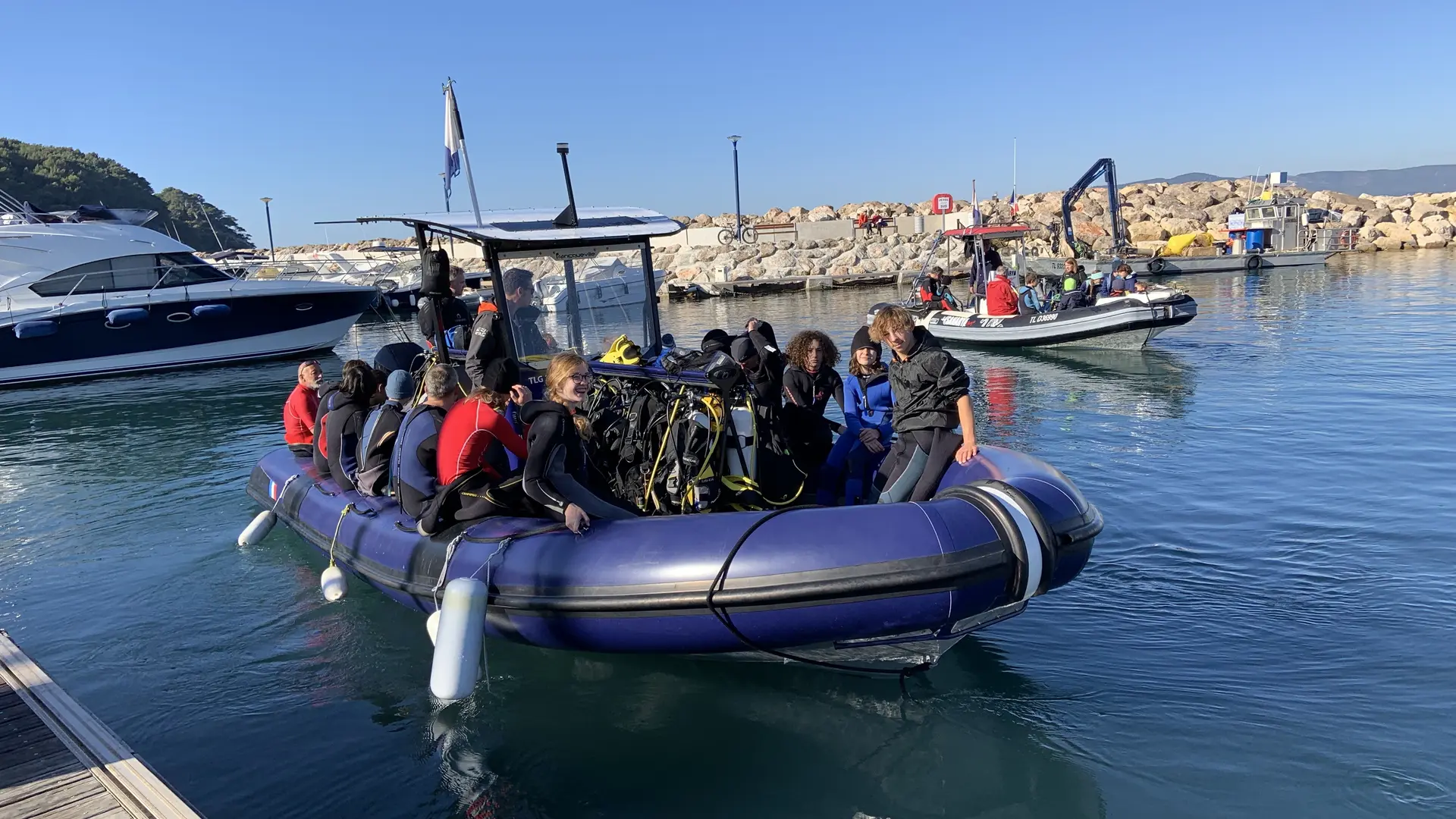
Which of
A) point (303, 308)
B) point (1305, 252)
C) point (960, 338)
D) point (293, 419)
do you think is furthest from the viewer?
point (1305, 252)

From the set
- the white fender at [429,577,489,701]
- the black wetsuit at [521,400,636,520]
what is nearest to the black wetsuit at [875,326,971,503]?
the black wetsuit at [521,400,636,520]

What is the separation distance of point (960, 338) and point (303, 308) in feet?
49.6

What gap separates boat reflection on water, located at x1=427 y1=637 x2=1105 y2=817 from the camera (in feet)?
14.4

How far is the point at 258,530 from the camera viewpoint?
8.13m

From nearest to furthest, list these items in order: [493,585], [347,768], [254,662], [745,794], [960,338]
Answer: [745,794] < [347,768] < [493,585] < [254,662] < [960,338]

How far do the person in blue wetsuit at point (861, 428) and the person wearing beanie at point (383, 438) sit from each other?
113 inches

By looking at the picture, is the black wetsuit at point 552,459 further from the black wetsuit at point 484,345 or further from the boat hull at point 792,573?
the black wetsuit at point 484,345

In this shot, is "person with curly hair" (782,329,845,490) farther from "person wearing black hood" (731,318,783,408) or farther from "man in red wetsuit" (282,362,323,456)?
"man in red wetsuit" (282,362,323,456)

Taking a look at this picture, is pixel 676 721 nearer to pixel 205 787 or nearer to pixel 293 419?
pixel 205 787

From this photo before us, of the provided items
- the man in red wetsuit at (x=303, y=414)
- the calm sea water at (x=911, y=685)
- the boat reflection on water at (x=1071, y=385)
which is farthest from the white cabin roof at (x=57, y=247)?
the boat reflection on water at (x=1071, y=385)

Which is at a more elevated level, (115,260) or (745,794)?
(115,260)

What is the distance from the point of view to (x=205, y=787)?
4680 mm

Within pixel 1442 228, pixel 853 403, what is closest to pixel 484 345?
pixel 853 403

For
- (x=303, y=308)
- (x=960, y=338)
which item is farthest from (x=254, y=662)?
(x=303, y=308)
